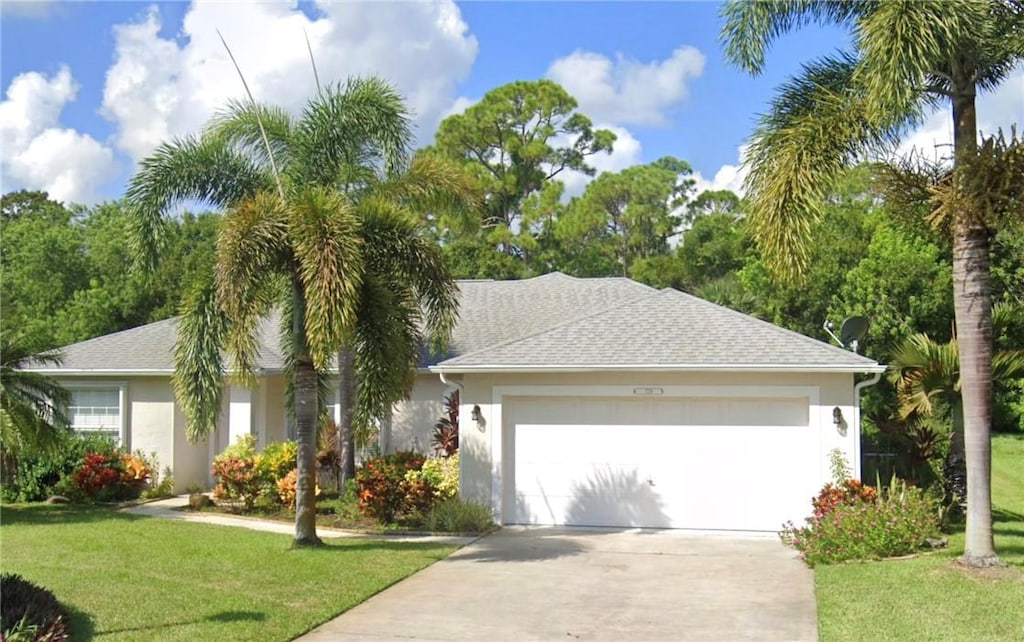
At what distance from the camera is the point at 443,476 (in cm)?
1591

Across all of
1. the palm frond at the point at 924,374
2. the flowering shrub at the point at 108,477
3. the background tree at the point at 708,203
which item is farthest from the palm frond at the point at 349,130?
the background tree at the point at 708,203

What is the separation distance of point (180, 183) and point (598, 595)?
8.41 meters

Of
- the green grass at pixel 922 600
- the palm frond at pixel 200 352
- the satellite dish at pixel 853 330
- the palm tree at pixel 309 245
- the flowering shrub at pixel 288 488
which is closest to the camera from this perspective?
the green grass at pixel 922 600

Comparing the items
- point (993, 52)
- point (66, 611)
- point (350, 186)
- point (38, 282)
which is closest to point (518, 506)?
point (350, 186)

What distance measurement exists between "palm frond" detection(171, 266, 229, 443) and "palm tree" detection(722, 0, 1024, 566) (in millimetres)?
7089

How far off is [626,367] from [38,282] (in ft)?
113

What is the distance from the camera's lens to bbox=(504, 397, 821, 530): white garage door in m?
14.8

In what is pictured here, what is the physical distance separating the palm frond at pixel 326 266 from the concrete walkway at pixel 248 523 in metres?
3.57

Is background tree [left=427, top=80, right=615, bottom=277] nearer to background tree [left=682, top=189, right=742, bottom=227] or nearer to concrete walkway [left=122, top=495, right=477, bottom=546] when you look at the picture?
background tree [left=682, top=189, right=742, bottom=227]

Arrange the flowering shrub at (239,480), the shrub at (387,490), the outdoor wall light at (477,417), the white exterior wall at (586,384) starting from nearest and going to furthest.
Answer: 1. the white exterior wall at (586,384)
2. the shrub at (387,490)
3. the outdoor wall light at (477,417)
4. the flowering shrub at (239,480)

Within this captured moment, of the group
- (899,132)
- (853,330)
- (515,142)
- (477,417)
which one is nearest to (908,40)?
(899,132)

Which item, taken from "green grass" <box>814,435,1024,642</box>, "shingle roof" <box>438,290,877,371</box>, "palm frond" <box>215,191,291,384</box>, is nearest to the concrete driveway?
"green grass" <box>814,435,1024,642</box>

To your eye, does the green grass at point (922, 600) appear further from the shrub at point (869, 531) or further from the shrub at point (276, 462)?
the shrub at point (276, 462)

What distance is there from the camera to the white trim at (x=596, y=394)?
1465 cm
